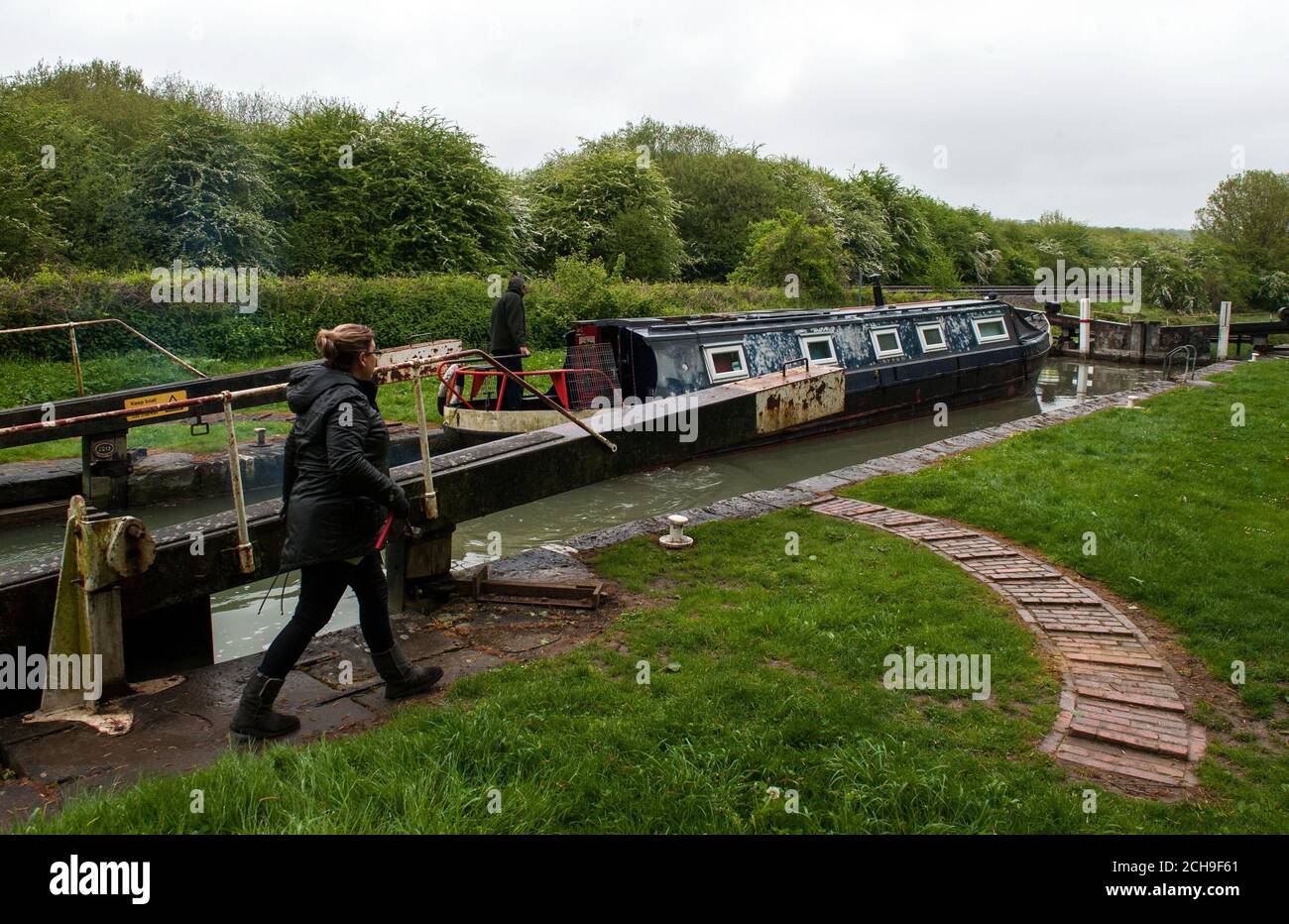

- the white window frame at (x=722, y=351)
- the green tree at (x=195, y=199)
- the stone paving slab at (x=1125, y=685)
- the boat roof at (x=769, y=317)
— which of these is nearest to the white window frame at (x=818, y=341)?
the boat roof at (x=769, y=317)

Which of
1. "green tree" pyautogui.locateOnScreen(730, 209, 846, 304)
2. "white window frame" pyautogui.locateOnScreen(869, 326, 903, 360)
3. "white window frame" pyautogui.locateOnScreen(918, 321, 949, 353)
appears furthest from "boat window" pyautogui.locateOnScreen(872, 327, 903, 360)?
"green tree" pyautogui.locateOnScreen(730, 209, 846, 304)

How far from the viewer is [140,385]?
1313 cm

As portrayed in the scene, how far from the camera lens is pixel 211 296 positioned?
15336 mm

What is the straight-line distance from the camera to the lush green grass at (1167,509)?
16.1ft

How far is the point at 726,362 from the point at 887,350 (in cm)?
378

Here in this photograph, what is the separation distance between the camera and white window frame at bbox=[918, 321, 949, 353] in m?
15.0

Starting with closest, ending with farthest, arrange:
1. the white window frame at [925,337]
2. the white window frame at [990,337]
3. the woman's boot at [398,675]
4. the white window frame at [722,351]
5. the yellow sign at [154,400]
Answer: the woman's boot at [398,675] → the yellow sign at [154,400] → the white window frame at [722,351] → the white window frame at [925,337] → the white window frame at [990,337]

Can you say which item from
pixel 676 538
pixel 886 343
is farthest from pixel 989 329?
pixel 676 538

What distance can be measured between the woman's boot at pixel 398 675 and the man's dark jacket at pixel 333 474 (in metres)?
0.52

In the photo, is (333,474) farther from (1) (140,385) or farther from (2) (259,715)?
(1) (140,385)

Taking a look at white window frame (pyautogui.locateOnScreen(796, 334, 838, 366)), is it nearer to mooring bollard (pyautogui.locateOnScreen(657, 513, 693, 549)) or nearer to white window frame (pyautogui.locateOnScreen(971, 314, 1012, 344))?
white window frame (pyautogui.locateOnScreen(971, 314, 1012, 344))

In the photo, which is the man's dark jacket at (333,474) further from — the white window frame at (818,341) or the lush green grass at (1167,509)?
the white window frame at (818,341)

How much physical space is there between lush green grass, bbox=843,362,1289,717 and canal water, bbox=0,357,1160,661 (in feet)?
8.17
